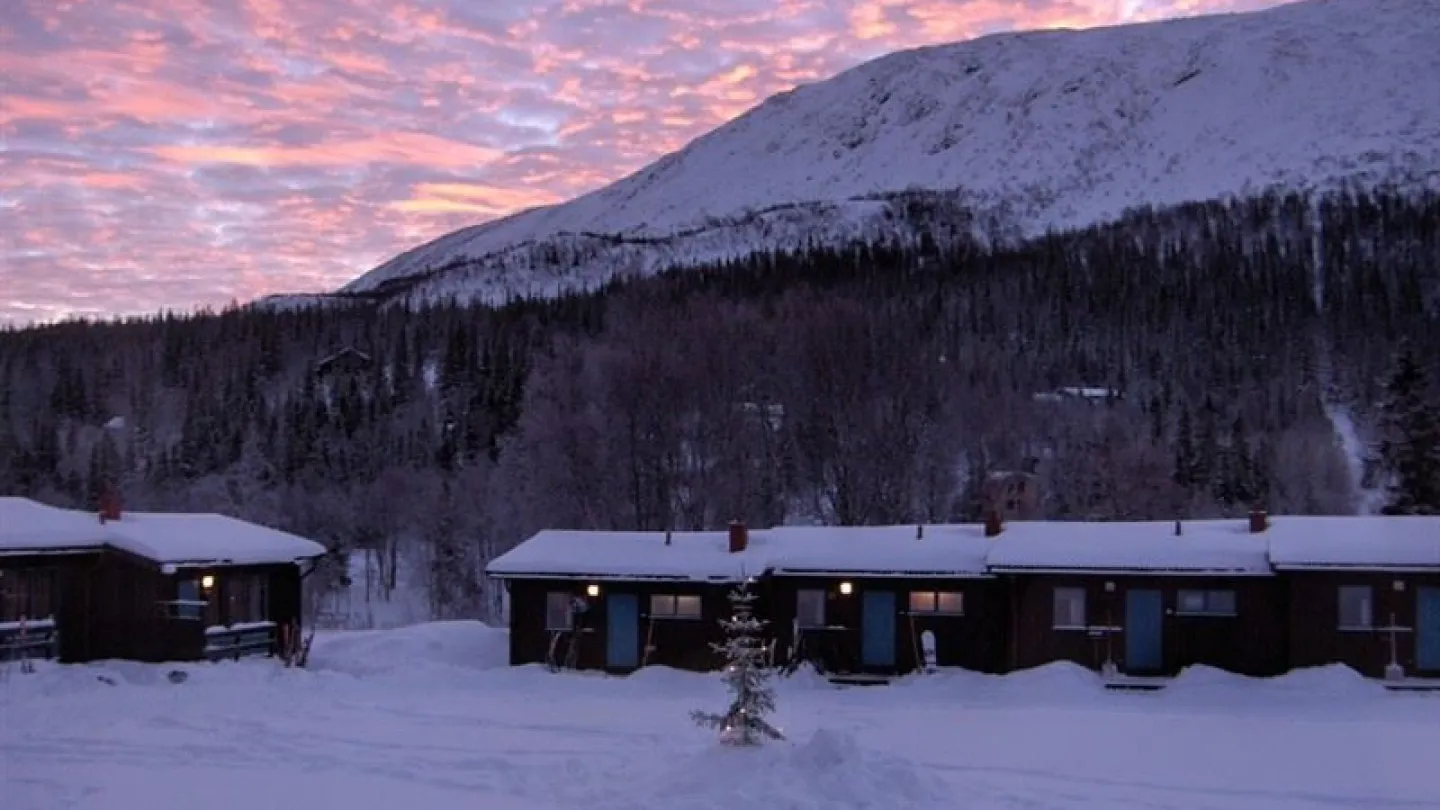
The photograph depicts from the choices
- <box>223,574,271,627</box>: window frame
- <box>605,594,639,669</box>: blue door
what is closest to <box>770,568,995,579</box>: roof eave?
<box>605,594,639,669</box>: blue door

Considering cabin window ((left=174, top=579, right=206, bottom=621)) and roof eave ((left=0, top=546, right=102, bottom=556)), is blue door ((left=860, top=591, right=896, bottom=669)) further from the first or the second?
roof eave ((left=0, top=546, right=102, bottom=556))

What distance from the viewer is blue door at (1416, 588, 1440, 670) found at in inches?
958

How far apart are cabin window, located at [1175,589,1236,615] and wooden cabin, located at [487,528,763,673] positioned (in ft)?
27.0

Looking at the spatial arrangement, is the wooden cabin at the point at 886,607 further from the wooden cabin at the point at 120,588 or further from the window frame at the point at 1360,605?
the wooden cabin at the point at 120,588

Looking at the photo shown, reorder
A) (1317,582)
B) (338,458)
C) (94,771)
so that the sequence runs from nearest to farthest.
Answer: (94,771) → (1317,582) → (338,458)

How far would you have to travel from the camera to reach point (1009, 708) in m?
23.0

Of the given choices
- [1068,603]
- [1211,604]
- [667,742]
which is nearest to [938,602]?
[1068,603]

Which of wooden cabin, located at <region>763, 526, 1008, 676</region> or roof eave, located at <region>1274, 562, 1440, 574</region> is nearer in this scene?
roof eave, located at <region>1274, 562, 1440, 574</region>

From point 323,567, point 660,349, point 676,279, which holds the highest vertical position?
point 676,279

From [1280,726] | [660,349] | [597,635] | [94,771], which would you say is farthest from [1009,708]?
[660,349]

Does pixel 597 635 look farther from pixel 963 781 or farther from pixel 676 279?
pixel 676 279

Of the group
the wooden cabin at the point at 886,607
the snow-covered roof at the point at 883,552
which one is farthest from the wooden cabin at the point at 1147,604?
the snow-covered roof at the point at 883,552

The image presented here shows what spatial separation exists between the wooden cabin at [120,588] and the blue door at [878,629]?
1201cm

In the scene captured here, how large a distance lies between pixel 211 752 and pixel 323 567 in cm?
4349
